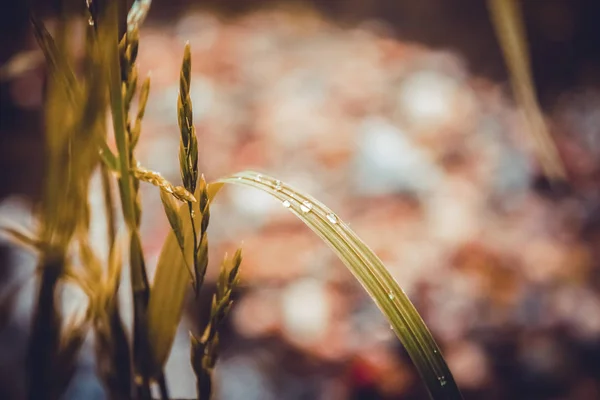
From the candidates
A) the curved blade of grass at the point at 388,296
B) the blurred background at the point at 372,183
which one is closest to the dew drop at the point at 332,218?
the curved blade of grass at the point at 388,296

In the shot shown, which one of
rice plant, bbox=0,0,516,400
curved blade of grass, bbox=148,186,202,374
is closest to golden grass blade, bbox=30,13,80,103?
rice plant, bbox=0,0,516,400

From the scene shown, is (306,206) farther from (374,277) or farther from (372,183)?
(372,183)

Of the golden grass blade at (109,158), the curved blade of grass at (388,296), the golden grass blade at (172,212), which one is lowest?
the curved blade of grass at (388,296)

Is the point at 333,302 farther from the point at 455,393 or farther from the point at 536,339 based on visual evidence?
A: the point at 455,393

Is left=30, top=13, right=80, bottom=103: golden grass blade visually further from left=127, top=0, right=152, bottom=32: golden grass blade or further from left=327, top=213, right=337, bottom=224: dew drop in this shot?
left=327, top=213, right=337, bottom=224: dew drop

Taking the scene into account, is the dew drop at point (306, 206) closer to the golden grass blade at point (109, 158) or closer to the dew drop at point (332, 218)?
the dew drop at point (332, 218)

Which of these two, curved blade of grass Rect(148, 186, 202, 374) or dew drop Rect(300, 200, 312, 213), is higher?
dew drop Rect(300, 200, 312, 213)

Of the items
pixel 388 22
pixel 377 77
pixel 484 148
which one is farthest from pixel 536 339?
pixel 388 22
